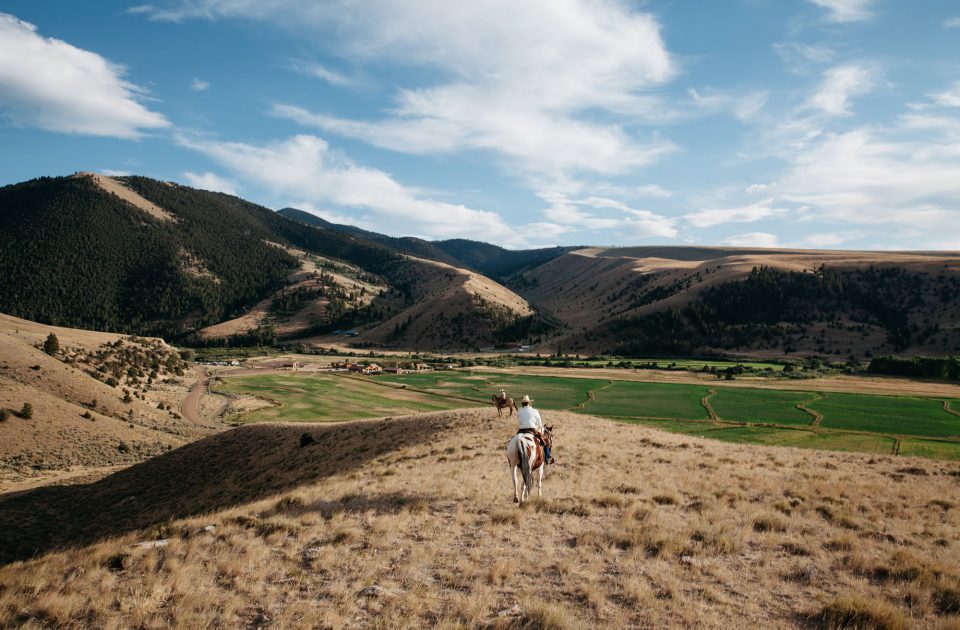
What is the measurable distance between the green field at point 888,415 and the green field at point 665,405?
10 centimetres

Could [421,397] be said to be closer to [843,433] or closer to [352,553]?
[843,433]

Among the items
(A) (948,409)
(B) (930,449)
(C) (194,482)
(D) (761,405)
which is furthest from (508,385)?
(C) (194,482)

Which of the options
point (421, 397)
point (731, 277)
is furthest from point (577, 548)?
point (731, 277)

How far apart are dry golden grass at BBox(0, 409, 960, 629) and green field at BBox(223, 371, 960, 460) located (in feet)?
73.0

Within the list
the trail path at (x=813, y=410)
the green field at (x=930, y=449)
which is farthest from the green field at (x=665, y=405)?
the trail path at (x=813, y=410)

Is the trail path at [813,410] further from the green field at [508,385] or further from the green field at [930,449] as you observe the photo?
the green field at [508,385]

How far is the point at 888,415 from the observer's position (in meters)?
52.6

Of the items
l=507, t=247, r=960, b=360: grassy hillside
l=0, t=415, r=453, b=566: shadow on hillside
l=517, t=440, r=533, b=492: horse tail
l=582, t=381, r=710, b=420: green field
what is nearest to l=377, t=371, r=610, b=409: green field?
l=582, t=381, r=710, b=420: green field

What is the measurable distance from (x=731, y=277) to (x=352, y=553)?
207499 mm

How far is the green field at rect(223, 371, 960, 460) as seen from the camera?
42844 millimetres

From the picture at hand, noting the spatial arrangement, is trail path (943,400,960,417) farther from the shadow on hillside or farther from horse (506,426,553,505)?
horse (506,426,553,505)

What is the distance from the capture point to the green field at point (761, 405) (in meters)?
53.2

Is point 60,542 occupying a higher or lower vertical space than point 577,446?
lower

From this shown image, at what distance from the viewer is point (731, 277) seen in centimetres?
18850
